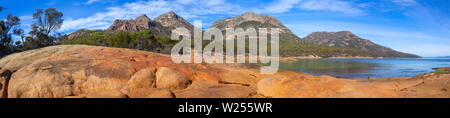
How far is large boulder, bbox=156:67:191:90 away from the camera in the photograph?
7.27 m

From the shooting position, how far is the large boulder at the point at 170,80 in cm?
727

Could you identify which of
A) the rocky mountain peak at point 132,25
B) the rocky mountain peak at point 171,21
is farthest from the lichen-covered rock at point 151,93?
the rocky mountain peak at point 171,21

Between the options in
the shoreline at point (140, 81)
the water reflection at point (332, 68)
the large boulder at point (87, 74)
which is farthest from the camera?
the water reflection at point (332, 68)

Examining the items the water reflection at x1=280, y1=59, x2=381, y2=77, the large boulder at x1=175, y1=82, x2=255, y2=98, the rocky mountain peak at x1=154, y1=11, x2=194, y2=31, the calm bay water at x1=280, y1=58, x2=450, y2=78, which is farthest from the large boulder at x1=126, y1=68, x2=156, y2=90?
the rocky mountain peak at x1=154, y1=11, x2=194, y2=31

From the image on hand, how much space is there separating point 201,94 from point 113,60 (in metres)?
4.09

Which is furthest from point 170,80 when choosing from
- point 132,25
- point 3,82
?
point 132,25

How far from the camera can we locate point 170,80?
7340mm

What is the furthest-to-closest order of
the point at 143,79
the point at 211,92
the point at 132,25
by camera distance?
the point at 132,25 < the point at 143,79 < the point at 211,92

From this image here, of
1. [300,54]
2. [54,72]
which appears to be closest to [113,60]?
[54,72]

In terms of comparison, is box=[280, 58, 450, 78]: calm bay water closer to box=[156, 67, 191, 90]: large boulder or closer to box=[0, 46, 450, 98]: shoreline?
box=[0, 46, 450, 98]: shoreline

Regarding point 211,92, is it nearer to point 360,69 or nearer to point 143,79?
point 143,79

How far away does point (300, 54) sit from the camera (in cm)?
10025

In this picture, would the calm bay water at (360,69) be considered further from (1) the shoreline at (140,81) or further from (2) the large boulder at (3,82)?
(2) the large boulder at (3,82)
